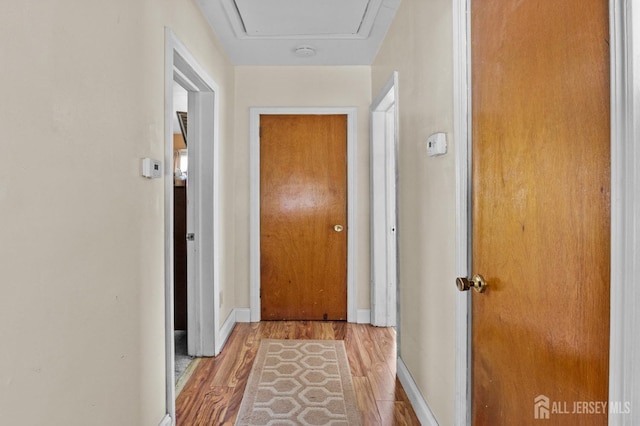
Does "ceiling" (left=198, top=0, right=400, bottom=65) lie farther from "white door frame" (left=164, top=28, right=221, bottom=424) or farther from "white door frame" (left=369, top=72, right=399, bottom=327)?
"white door frame" (left=369, top=72, right=399, bottom=327)

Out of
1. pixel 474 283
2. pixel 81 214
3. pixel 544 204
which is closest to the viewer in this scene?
pixel 544 204

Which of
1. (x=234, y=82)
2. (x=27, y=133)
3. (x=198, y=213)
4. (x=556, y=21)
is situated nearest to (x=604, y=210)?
(x=556, y=21)

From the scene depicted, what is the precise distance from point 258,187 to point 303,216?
502 mm

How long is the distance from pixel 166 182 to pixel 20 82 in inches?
37.4

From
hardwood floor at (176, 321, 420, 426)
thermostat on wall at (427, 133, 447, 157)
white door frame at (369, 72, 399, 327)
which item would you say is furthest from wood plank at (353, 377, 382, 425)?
thermostat on wall at (427, 133, 447, 157)

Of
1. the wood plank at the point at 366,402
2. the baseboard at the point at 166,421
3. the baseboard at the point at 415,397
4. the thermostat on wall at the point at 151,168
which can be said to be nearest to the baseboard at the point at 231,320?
the baseboard at the point at 166,421

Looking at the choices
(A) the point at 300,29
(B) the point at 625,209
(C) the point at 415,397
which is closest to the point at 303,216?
(A) the point at 300,29

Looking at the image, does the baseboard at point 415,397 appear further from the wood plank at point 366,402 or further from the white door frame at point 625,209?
the white door frame at point 625,209

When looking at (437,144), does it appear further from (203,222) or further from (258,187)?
(258,187)

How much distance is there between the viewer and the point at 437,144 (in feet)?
5.61

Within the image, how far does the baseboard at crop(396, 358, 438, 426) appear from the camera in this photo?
1.87m

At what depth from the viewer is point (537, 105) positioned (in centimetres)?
97

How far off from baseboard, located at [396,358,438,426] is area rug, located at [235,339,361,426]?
32cm

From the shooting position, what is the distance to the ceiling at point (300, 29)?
2451 millimetres
